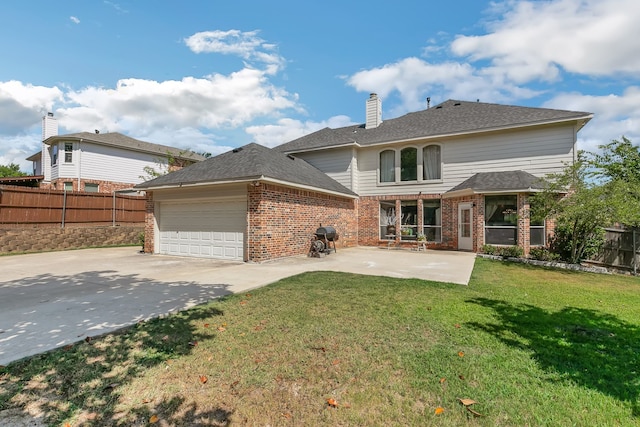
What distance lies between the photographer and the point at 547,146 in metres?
13.5

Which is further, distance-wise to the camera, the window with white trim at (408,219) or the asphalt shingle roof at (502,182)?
the window with white trim at (408,219)

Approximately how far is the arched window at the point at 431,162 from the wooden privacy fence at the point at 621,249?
22.7 feet

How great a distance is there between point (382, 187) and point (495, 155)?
5591mm

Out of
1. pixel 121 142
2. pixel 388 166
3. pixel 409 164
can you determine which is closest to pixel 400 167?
pixel 409 164

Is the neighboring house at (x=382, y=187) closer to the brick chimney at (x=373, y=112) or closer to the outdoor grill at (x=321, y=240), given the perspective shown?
the brick chimney at (x=373, y=112)

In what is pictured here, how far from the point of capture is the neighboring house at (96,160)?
2009 cm

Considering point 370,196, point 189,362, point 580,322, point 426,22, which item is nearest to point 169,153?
point 370,196

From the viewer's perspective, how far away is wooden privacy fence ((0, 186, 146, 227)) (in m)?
13.0

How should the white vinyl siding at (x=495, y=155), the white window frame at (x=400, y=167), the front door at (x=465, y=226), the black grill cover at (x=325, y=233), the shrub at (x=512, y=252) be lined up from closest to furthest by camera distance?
the shrub at (x=512, y=252)
the black grill cover at (x=325, y=233)
the white vinyl siding at (x=495, y=155)
the front door at (x=465, y=226)
the white window frame at (x=400, y=167)

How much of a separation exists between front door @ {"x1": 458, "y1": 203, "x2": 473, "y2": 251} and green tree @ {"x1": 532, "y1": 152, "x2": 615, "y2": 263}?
2658 mm

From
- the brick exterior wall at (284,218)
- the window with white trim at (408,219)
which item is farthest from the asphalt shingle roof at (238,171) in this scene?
the window with white trim at (408,219)

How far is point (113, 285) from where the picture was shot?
21.9 feet

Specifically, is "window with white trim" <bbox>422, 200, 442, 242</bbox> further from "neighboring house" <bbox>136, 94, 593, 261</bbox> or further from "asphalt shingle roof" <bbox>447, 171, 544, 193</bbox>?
"asphalt shingle roof" <bbox>447, 171, 544, 193</bbox>

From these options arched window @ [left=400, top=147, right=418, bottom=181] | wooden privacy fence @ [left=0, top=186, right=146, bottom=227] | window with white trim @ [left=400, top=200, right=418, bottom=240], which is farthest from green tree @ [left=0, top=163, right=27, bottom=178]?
window with white trim @ [left=400, top=200, right=418, bottom=240]
